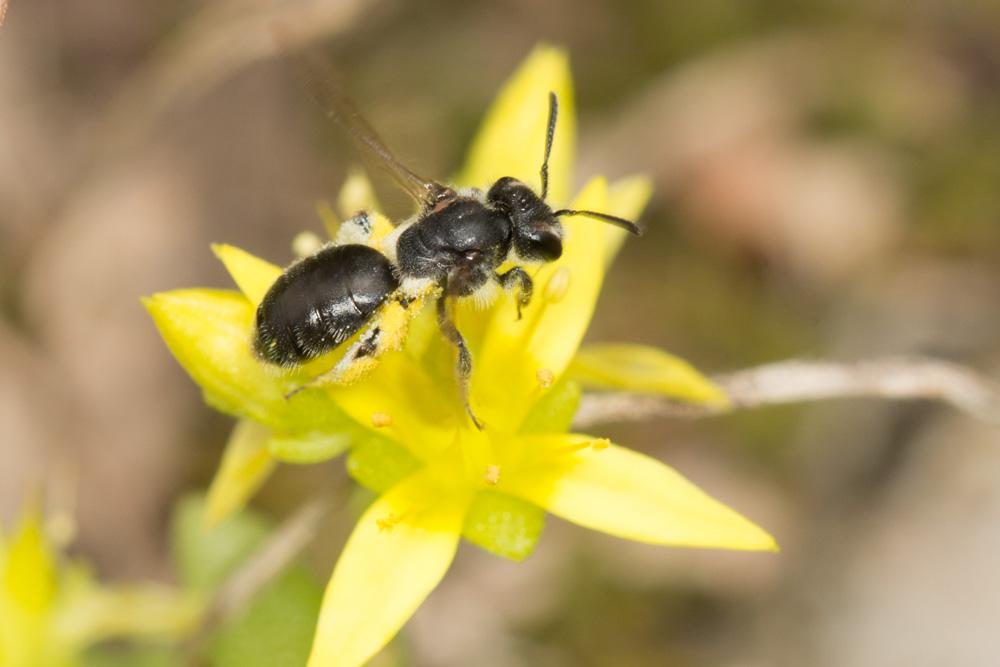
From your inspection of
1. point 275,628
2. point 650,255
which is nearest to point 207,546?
point 275,628

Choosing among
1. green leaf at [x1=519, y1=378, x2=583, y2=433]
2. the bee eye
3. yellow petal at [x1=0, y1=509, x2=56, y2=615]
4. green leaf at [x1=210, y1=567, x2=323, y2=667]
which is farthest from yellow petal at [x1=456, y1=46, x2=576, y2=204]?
yellow petal at [x1=0, y1=509, x2=56, y2=615]

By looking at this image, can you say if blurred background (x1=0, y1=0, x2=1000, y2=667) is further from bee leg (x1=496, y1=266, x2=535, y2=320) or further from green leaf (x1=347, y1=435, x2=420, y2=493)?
bee leg (x1=496, y1=266, x2=535, y2=320)

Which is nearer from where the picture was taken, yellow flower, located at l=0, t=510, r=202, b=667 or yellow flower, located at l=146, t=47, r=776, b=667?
yellow flower, located at l=146, t=47, r=776, b=667

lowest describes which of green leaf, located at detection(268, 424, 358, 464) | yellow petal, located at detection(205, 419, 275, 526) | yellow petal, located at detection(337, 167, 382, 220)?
yellow petal, located at detection(205, 419, 275, 526)

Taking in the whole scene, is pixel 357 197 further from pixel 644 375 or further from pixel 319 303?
pixel 644 375

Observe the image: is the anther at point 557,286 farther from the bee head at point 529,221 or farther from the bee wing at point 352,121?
the bee wing at point 352,121

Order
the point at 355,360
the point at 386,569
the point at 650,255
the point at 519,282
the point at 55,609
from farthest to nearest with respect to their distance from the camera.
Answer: the point at 650,255
the point at 55,609
the point at 519,282
the point at 355,360
the point at 386,569

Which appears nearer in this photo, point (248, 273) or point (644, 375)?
point (248, 273)
